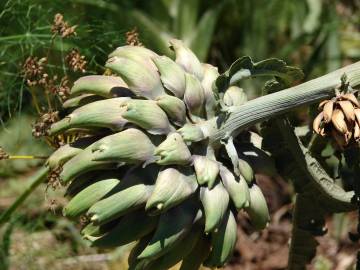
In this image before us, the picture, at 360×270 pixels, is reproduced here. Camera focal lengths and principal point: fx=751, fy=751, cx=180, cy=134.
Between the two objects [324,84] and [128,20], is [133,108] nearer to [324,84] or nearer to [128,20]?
[324,84]

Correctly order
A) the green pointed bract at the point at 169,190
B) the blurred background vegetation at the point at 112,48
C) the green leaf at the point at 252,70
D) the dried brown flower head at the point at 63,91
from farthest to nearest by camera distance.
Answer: the blurred background vegetation at the point at 112,48, the dried brown flower head at the point at 63,91, the green leaf at the point at 252,70, the green pointed bract at the point at 169,190

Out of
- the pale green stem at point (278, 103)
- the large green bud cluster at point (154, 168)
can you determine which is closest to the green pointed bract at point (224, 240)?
the large green bud cluster at point (154, 168)

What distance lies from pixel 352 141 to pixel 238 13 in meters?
1.33

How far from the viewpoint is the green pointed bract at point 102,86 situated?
0.93m

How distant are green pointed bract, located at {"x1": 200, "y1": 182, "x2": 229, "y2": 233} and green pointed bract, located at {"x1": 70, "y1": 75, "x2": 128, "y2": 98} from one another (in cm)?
16

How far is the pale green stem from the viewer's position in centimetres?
93

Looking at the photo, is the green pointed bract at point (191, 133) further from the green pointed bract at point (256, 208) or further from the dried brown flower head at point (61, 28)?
the dried brown flower head at point (61, 28)

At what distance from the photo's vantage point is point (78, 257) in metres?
1.72

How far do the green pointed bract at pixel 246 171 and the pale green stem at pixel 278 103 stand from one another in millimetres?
40

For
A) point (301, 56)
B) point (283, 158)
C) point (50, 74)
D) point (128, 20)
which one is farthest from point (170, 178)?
point (301, 56)

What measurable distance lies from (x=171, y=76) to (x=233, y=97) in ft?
0.34

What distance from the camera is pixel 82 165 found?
871 millimetres

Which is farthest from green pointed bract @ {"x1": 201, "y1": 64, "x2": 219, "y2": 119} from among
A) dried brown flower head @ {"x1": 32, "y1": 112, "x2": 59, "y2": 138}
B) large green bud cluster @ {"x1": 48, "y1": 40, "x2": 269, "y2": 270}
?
dried brown flower head @ {"x1": 32, "y1": 112, "x2": 59, "y2": 138}

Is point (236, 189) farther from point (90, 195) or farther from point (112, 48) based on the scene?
point (112, 48)
